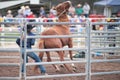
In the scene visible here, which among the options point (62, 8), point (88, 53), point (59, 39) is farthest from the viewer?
point (62, 8)

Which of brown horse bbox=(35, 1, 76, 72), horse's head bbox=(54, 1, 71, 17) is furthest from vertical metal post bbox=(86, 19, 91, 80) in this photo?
horse's head bbox=(54, 1, 71, 17)

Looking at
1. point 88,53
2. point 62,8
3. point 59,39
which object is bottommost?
point 88,53

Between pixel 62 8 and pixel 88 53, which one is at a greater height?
pixel 62 8

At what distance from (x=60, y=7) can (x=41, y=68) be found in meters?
2.47

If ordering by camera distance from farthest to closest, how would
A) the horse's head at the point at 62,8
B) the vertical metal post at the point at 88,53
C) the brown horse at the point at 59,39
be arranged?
the horse's head at the point at 62,8, the brown horse at the point at 59,39, the vertical metal post at the point at 88,53

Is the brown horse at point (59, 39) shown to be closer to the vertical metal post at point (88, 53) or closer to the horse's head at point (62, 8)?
the horse's head at point (62, 8)

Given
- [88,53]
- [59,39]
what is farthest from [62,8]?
[88,53]

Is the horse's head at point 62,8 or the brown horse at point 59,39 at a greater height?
the horse's head at point 62,8

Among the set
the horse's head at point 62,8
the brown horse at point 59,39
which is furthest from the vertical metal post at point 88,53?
the horse's head at point 62,8

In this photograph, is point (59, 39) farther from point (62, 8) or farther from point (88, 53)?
point (88, 53)

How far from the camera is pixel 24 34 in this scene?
27.0 ft

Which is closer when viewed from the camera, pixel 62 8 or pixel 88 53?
pixel 88 53

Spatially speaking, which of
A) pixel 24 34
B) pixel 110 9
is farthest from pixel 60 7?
pixel 110 9

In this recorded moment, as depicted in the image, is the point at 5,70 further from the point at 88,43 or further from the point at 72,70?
the point at 88,43
